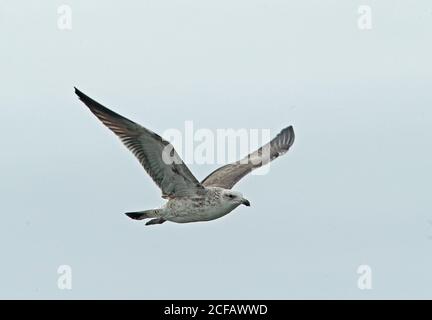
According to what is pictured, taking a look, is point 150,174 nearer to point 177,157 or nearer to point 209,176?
point 177,157

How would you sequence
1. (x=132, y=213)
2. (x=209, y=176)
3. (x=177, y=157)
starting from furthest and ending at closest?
(x=209, y=176), (x=132, y=213), (x=177, y=157)

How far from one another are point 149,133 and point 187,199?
112 centimetres

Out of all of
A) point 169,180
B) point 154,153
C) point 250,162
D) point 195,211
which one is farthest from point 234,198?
point 250,162

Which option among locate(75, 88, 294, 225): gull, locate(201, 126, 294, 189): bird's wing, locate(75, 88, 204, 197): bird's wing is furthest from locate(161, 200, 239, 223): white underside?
locate(201, 126, 294, 189): bird's wing

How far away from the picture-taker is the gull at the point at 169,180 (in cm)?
1443

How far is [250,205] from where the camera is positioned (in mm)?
14906

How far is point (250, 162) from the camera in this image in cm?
1727

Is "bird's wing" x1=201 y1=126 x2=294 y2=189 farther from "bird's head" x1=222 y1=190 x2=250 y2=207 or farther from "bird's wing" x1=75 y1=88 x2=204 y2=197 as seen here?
"bird's wing" x1=75 y1=88 x2=204 y2=197

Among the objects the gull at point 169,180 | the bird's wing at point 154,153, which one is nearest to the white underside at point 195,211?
the gull at point 169,180

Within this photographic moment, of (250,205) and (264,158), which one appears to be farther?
(264,158)

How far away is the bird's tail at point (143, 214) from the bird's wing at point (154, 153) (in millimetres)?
320

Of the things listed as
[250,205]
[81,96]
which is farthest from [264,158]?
[81,96]

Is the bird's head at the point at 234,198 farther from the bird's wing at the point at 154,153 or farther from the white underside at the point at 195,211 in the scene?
the bird's wing at the point at 154,153

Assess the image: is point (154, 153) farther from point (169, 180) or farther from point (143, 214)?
point (143, 214)
